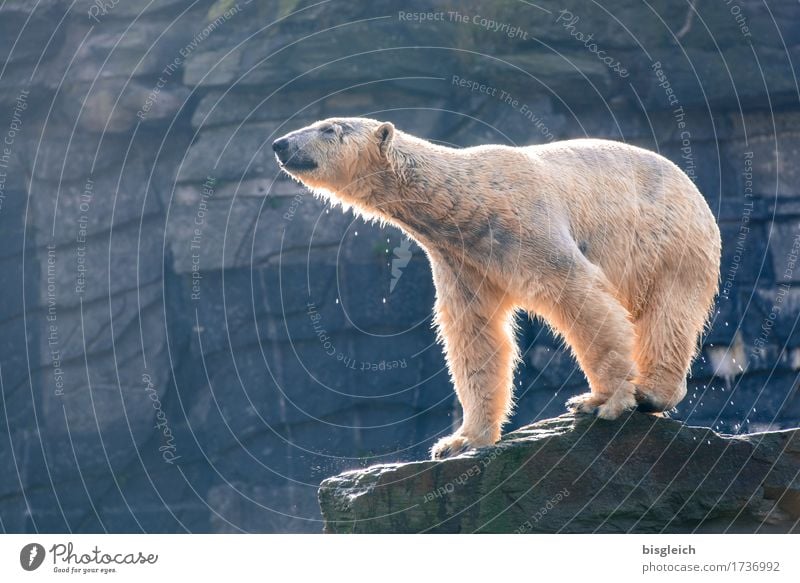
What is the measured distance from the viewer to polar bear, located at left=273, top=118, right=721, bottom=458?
7105 mm

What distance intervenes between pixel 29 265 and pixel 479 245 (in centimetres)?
1150

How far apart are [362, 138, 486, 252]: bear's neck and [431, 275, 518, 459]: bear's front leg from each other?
0.44 m

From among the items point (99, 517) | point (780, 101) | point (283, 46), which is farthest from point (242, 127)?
point (780, 101)

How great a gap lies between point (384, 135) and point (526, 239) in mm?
1211

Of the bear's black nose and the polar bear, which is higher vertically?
the bear's black nose

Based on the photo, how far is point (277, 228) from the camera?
15953 mm

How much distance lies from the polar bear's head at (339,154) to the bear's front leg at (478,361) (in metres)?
1.01

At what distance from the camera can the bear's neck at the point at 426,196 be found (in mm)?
7266

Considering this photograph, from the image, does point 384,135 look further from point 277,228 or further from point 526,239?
point 277,228

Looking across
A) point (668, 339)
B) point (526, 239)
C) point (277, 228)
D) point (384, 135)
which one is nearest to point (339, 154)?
point (384, 135)

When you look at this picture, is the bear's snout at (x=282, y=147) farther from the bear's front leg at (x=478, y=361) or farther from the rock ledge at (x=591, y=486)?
the rock ledge at (x=591, y=486)

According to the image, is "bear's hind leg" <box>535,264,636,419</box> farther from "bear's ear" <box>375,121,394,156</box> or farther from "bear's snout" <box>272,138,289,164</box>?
"bear's snout" <box>272,138,289,164</box>

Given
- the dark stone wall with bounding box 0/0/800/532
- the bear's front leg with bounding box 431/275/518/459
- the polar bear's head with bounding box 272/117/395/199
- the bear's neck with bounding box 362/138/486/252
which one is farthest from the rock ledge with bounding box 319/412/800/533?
the dark stone wall with bounding box 0/0/800/532

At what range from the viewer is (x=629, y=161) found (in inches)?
305
